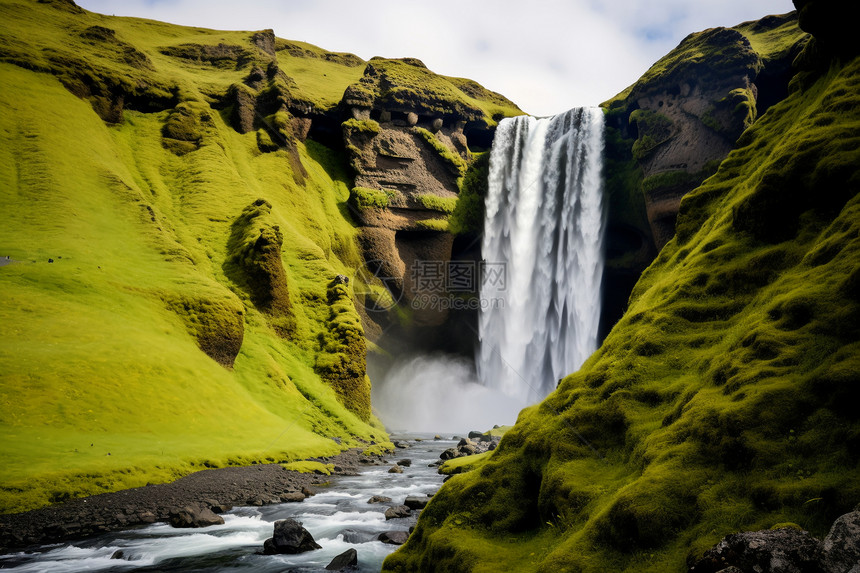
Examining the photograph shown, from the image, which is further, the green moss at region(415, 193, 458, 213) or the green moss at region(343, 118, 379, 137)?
the green moss at region(415, 193, 458, 213)

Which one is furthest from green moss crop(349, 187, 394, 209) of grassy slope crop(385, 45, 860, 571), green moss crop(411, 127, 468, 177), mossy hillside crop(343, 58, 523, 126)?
grassy slope crop(385, 45, 860, 571)

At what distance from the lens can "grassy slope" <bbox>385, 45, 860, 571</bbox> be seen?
674 cm

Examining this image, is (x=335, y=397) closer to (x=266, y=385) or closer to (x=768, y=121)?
(x=266, y=385)

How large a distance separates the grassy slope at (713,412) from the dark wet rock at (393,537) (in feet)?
15.0

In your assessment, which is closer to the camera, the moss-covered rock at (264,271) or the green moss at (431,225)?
the moss-covered rock at (264,271)

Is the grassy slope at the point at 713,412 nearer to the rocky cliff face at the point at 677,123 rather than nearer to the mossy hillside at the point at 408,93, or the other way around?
the rocky cliff face at the point at 677,123

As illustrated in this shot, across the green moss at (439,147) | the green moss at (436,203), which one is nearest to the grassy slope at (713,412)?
the green moss at (436,203)

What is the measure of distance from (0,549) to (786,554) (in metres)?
18.0

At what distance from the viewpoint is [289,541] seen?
49.1ft

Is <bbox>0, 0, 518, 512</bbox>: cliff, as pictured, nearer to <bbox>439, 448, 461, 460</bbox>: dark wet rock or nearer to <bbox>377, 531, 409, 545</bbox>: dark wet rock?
<bbox>439, 448, 461, 460</bbox>: dark wet rock

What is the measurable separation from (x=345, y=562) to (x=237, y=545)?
4.33 m

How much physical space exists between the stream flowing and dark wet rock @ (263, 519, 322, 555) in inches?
8.9

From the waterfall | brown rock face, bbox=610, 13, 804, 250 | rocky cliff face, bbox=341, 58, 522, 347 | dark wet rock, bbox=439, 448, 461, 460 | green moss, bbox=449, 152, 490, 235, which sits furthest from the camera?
green moss, bbox=449, 152, 490, 235

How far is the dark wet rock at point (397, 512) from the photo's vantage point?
18.9 m
